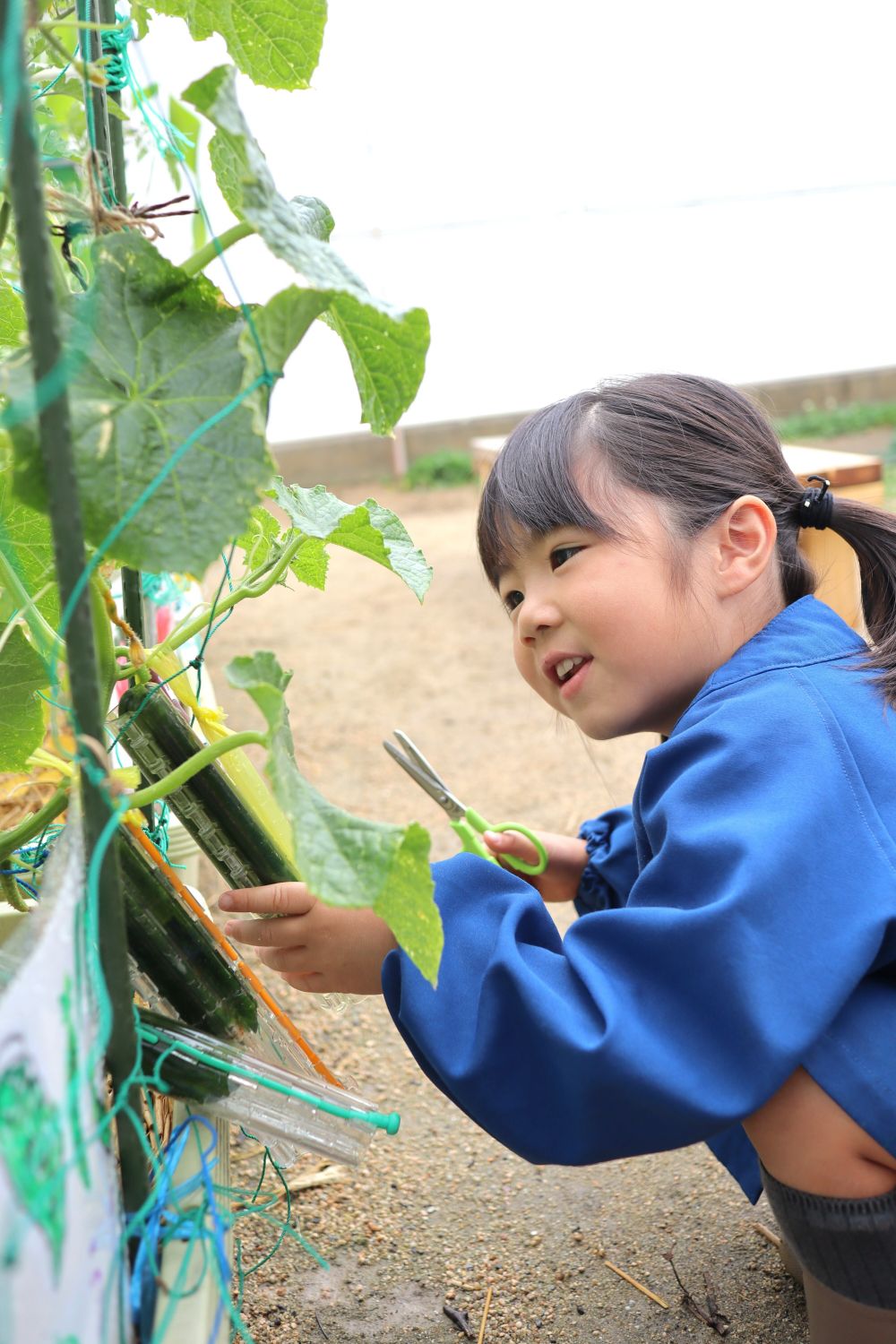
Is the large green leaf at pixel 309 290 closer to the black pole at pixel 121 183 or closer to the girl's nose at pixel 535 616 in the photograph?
the black pole at pixel 121 183

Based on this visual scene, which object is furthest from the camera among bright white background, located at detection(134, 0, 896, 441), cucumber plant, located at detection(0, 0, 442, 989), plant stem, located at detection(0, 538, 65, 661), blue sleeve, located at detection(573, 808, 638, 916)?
bright white background, located at detection(134, 0, 896, 441)

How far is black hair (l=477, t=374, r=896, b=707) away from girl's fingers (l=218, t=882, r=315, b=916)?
1.21 feet

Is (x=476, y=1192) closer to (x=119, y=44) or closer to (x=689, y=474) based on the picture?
(x=689, y=474)

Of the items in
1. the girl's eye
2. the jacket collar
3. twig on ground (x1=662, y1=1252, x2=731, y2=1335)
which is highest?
the girl's eye

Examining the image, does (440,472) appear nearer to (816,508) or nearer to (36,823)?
(816,508)

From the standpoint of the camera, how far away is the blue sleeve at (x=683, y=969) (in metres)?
0.68

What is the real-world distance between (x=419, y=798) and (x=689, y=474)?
124 cm

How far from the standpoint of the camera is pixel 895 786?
2.61ft

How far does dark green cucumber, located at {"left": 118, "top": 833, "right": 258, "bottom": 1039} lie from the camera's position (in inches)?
26.4

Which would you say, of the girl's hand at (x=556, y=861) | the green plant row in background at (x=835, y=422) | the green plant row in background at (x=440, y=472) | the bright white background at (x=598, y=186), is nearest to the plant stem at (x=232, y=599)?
the girl's hand at (x=556, y=861)

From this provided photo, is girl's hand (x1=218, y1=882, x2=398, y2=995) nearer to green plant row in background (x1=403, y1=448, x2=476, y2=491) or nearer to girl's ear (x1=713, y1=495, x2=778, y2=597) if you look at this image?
girl's ear (x1=713, y1=495, x2=778, y2=597)

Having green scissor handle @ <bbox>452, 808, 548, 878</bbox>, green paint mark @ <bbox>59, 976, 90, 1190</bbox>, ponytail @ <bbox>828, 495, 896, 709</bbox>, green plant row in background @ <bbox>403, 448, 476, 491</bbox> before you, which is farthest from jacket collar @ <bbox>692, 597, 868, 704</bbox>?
green plant row in background @ <bbox>403, 448, 476, 491</bbox>

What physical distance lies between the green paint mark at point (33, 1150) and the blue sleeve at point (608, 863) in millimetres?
738

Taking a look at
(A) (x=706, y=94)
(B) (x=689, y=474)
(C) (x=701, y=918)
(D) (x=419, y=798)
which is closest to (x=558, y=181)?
(A) (x=706, y=94)
